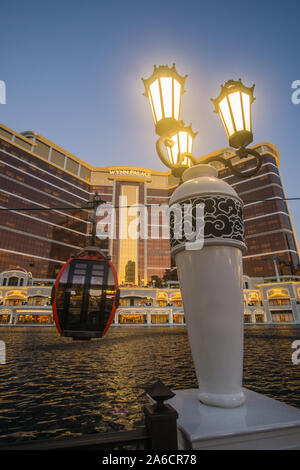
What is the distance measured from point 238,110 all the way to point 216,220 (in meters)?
1.49

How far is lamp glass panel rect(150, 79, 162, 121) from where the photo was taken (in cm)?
244

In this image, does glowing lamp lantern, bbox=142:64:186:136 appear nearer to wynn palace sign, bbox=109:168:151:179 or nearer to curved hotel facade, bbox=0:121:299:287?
curved hotel facade, bbox=0:121:299:287

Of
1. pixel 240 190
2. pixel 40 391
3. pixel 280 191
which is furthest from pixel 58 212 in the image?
pixel 40 391

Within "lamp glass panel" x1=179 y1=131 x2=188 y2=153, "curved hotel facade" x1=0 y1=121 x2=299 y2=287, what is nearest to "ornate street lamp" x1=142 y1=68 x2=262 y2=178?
"lamp glass panel" x1=179 y1=131 x2=188 y2=153

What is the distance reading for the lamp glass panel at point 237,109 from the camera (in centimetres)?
235

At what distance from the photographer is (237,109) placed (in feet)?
7.72

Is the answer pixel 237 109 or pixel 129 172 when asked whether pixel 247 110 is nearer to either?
pixel 237 109

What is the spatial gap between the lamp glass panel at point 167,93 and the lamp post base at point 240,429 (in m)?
2.50

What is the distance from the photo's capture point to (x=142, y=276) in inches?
3558

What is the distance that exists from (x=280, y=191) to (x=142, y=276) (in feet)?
190

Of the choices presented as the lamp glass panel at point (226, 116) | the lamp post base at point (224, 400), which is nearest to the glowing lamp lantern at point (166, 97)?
the lamp glass panel at point (226, 116)

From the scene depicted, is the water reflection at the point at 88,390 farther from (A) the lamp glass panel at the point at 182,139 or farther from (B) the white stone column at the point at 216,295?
(A) the lamp glass panel at the point at 182,139

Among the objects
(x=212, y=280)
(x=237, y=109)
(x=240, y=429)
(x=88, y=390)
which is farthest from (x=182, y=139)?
(x=88, y=390)
